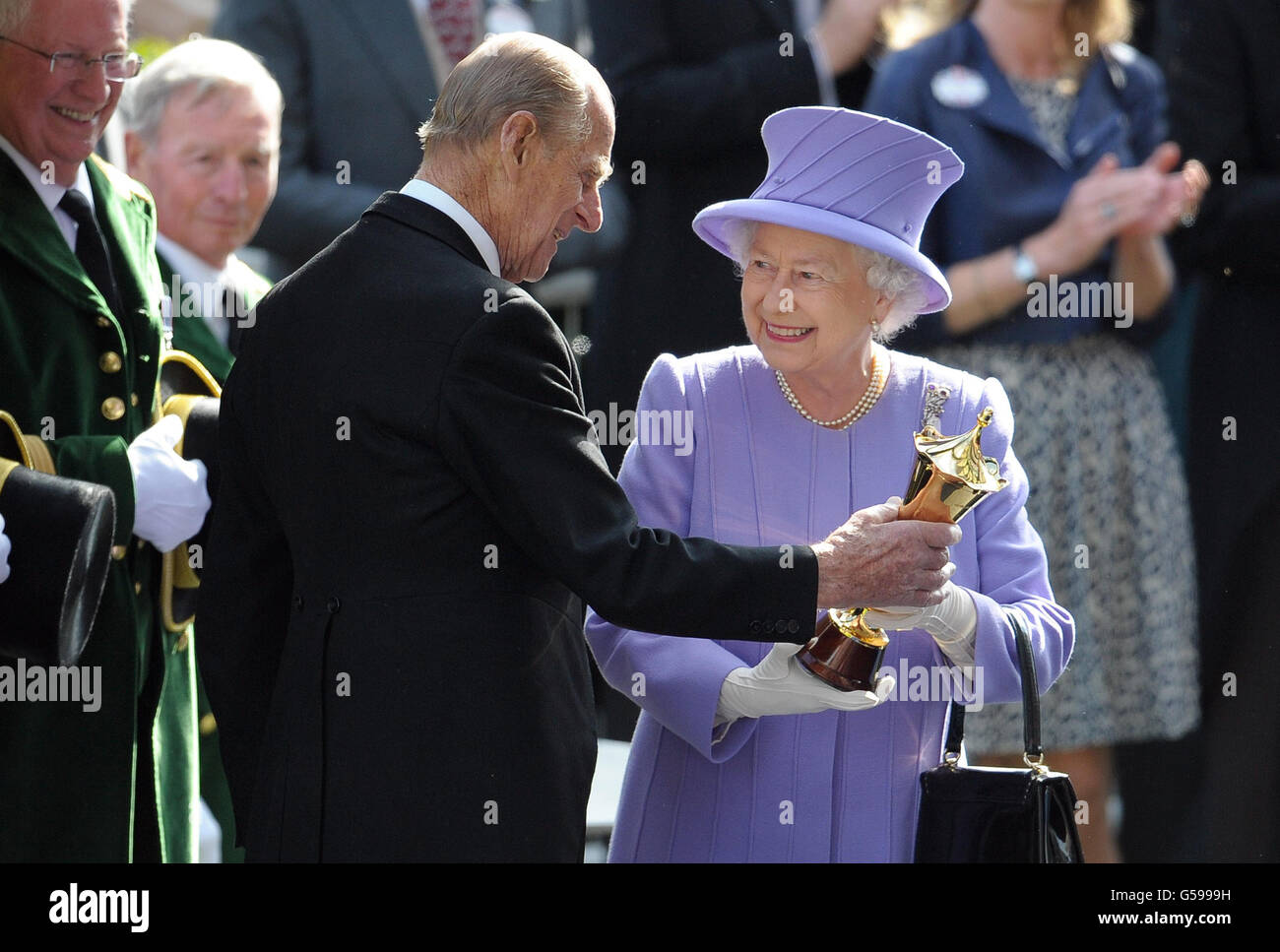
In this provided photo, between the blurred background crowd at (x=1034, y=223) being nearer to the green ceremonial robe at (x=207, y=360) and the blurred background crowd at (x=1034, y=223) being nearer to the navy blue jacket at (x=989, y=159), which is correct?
the navy blue jacket at (x=989, y=159)

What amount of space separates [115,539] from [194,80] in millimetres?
1391

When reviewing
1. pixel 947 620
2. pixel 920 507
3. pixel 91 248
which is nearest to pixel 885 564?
pixel 920 507

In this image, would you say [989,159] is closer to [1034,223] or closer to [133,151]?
[1034,223]

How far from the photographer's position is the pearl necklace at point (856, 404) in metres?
3.03

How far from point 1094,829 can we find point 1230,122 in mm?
2000

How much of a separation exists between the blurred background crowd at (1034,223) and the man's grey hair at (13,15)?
131 centimetres

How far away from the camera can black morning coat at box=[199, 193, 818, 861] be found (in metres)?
2.49

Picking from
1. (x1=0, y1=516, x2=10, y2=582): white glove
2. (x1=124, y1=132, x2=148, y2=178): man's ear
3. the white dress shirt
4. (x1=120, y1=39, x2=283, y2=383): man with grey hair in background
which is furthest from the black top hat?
(x1=124, y1=132, x2=148, y2=178): man's ear

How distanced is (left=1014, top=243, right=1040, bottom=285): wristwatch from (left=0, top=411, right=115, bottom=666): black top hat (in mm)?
2600

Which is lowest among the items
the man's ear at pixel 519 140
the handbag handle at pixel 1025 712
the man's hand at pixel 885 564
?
the handbag handle at pixel 1025 712

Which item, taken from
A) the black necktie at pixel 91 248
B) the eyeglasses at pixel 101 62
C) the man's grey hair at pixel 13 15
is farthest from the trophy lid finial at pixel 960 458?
the man's grey hair at pixel 13 15

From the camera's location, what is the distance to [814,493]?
9.83ft

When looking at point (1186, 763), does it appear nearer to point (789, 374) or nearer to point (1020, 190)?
point (1020, 190)

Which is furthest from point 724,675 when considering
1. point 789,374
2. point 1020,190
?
point 1020,190
